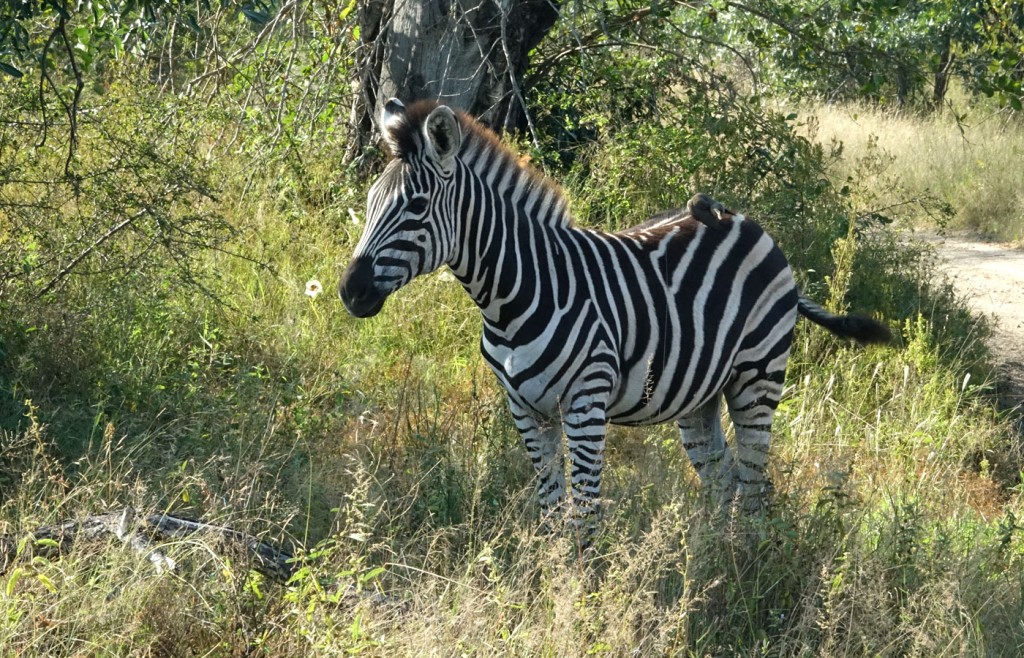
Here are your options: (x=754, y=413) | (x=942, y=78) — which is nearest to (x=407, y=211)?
(x=754, y=413)

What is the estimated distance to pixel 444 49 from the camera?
7.55 m

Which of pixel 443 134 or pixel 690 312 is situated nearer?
pixel 443 134

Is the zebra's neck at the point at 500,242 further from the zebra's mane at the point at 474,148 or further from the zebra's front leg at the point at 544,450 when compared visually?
the zebra's front leg at the point at 544,450

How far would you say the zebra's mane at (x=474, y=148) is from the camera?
4.30 metres

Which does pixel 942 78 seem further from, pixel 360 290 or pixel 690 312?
pixel 360 290

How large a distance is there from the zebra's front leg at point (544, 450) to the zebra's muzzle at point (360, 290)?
78 cm

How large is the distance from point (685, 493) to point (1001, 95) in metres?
4.43

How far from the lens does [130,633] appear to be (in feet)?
11.0

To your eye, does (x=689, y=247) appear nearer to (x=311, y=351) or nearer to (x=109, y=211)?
(x=311, y=351)

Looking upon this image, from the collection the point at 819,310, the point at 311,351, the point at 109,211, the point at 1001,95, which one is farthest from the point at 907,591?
the point at 1001,95

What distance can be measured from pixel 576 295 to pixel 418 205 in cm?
77

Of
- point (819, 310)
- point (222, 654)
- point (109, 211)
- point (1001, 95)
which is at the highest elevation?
point (1001, 95)

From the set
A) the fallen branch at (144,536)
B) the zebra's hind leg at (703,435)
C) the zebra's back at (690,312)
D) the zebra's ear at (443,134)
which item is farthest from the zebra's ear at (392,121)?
the zebra's hind leg at (703,435)

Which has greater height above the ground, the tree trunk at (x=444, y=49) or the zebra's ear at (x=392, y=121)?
the tree trunk at (x=444, y=49)
